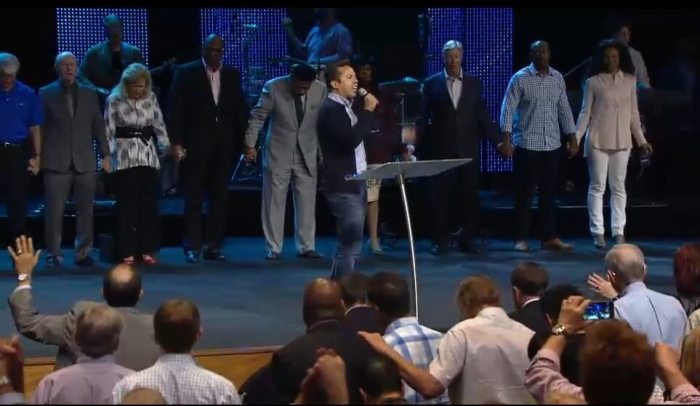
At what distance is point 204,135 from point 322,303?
403cm

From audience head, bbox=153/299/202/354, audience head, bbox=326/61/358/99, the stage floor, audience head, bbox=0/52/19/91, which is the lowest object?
the stage floor

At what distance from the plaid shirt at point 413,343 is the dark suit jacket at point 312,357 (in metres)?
0.27

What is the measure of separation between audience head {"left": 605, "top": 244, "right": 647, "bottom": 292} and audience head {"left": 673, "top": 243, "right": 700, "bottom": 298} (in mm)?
137

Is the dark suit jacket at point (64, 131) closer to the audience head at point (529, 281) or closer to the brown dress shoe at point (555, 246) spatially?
the brown dress shoe at point (555, 246)

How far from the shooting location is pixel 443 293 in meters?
6.73

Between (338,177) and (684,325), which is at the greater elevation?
(338,177)

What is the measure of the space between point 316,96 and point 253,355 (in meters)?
2.99

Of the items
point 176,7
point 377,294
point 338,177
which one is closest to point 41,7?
point 176,7

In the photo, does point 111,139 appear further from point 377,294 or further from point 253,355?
point 377,294

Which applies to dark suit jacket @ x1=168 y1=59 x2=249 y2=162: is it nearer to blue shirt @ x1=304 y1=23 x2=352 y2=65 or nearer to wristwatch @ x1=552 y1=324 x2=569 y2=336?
blue shirt @ x1=304 y1=23 x2=352 y2=65

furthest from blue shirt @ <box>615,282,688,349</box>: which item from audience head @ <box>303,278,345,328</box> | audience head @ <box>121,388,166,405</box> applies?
audience head @ <box>121,388,166,405</box>

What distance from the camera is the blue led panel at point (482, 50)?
10.2 metres

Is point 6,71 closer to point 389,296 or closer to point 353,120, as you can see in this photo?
point 353,120

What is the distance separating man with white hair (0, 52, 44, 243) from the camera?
7.51 m
